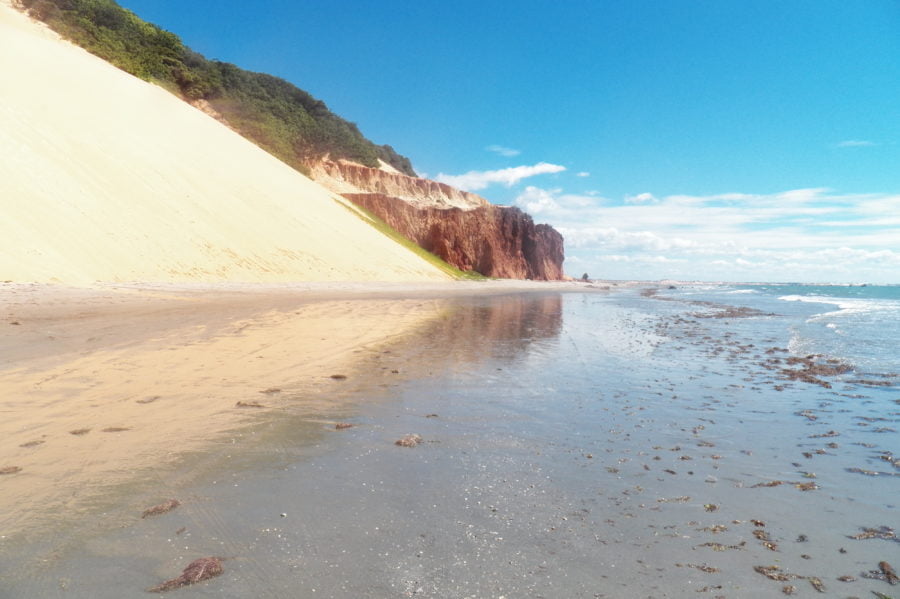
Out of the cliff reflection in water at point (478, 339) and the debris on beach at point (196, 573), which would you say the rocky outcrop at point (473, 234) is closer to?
the cliff reflection in water at point (478, 339)

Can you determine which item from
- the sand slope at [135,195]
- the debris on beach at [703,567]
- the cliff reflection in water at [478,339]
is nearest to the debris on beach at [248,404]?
the cliff reflection in water at [478,339]

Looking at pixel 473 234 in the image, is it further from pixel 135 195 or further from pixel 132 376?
pixel 132 376

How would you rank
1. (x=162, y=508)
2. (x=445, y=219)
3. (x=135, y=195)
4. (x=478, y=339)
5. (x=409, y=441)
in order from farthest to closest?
(x=445, y=219) < (x=135, y=195) < (x=478, y=339) < (x=409, y=441) < (x=162, y=508)

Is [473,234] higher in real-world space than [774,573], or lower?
higher

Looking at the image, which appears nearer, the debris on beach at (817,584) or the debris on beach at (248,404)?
the debris on beach at (817,584)

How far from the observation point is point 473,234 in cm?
6469

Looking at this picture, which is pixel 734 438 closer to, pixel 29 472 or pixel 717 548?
pixel 717 548

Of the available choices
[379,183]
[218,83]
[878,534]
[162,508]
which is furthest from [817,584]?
[218,83]

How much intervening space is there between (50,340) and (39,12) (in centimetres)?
5290

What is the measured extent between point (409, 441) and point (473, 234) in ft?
201

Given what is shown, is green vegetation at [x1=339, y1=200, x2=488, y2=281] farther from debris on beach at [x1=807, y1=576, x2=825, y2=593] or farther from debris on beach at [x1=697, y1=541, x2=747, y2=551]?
debris on beach at [x1=807, y1=576, x2=825, y2=593]

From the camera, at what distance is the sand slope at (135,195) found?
→ 1747 cm

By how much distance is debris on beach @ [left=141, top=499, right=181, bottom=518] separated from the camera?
301 cm

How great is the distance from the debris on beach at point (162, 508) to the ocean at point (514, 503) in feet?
0.21
